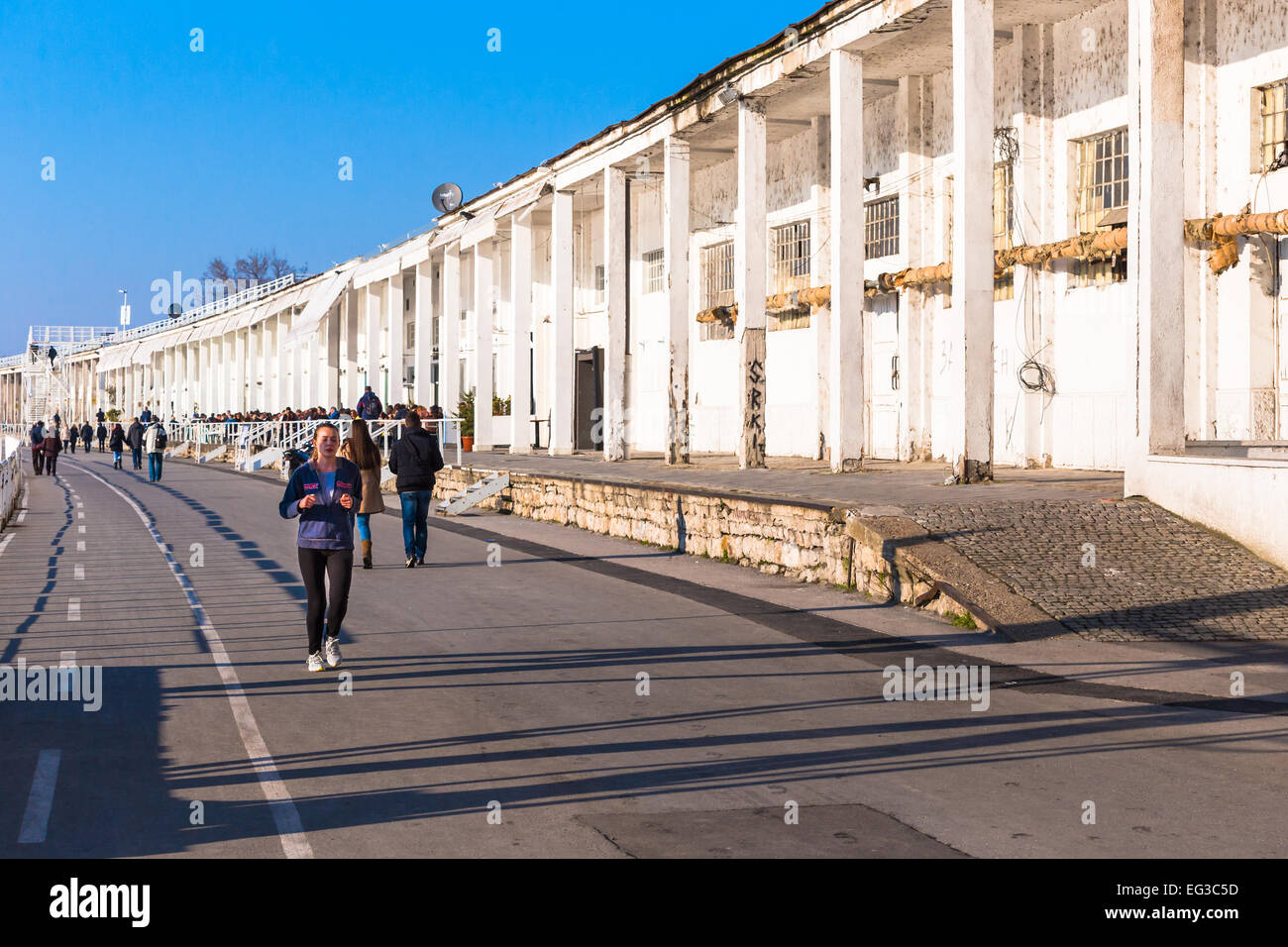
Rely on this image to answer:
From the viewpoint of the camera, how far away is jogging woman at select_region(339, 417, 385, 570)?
1625cm

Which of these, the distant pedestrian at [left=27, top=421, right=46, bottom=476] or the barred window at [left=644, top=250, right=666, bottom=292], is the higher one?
the barred window at [left=644, top=250, right=666, bottom=292]

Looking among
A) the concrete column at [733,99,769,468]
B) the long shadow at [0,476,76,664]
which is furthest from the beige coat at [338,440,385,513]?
the concrete column at [733,99,769,468]

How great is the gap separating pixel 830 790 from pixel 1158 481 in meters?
9.18

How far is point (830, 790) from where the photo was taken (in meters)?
6.57

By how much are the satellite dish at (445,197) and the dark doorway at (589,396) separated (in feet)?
24.8

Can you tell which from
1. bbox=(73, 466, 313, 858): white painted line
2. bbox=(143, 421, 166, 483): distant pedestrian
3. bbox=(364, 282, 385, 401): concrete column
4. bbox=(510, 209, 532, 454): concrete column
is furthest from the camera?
bbox=(364, 282, 385, 401): concrete column

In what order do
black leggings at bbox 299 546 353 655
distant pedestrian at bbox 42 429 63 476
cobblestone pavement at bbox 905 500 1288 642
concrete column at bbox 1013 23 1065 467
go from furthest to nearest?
distant pedestrian at bbox 42 429 63 476 < concrete column at bbox 1013 23 1065 467 < cobblestone pavement at bbox 905 500 1288 642 < black leggings at bbox 299 546 353 655

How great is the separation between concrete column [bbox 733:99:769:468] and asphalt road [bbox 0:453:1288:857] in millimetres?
9754

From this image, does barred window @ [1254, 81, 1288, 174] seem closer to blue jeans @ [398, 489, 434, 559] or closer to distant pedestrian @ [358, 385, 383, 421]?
blue jeans @ [398, 489, 434, 559]

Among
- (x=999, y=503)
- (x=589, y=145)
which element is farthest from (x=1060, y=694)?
(x=589, y=145)

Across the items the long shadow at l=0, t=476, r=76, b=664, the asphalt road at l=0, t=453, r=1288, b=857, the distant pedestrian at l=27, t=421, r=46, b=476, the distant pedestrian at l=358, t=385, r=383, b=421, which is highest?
the distant pedestrian at l=358, t=385, r=383, b=421

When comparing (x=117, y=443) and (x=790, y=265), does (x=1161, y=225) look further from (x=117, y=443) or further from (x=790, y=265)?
(x=117, y=443)

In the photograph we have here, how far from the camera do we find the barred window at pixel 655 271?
36375 millimetres

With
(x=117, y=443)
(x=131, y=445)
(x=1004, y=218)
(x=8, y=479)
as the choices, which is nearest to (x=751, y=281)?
(x=1004, y=218)
